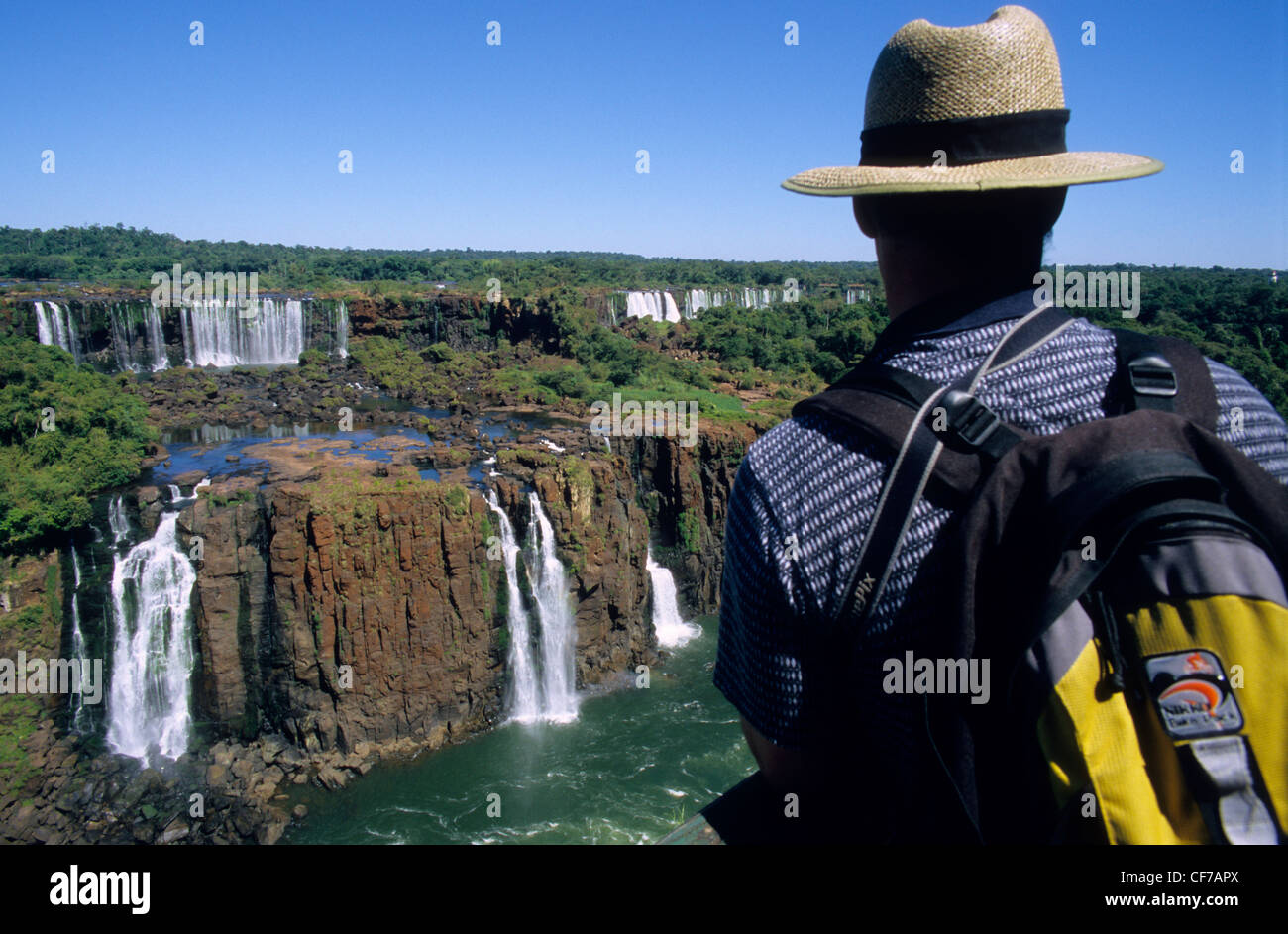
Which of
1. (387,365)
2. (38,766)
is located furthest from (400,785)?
(387,365)

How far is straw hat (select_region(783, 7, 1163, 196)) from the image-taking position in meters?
1.50

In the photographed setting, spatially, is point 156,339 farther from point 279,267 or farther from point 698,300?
point 279,267

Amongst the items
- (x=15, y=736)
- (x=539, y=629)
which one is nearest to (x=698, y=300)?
(x=539, y=629)

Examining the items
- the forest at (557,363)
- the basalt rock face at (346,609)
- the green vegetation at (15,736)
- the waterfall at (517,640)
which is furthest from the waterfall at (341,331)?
the green vegetation at (15,736)

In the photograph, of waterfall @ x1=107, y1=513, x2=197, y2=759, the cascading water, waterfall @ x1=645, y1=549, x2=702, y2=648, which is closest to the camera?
waterfall @ x1=107, y1=513, x2=197, y2=759

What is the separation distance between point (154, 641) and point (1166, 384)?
733 inches

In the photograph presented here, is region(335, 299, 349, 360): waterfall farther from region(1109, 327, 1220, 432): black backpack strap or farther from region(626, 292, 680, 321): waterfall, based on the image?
region(1109, 327, 1220, 432): black backpack strap

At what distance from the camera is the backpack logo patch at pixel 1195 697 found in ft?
3.35

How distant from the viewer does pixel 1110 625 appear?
107cm

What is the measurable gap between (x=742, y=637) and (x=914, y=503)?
47 centimetres

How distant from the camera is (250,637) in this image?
16297mm

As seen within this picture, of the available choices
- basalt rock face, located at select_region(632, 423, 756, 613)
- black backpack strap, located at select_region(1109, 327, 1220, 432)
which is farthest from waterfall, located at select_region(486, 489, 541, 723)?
black backpack strap, located at select_region(1109, 327, 1220, 432)

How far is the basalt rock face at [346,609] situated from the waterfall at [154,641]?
1.36 ft

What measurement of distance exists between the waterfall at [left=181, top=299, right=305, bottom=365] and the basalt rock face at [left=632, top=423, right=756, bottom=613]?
920 inches
